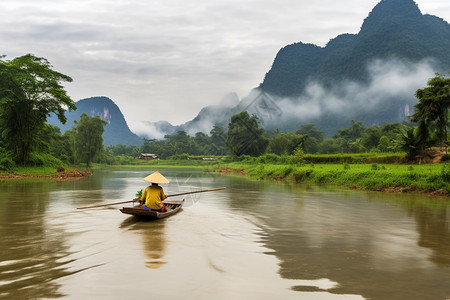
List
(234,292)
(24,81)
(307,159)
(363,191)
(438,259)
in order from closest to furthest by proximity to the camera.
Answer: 1. (234,292)
2. (438,259)
3. (363,191)
4. (24,81)
5. (307,159)


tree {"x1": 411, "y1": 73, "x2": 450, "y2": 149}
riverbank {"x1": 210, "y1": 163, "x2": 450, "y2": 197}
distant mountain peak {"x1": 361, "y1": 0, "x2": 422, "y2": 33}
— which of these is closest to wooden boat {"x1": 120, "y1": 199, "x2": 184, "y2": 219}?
riverbank {"x1": 210, "y1": 163, "x2": 450, "y2": 197}

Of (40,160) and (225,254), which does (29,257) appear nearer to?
(225,254)

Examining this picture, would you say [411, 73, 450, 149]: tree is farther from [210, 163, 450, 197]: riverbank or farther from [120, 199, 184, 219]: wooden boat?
[120, 199, 184, 219]: wooden boat

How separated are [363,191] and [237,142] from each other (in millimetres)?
53367

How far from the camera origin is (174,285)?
5527mm

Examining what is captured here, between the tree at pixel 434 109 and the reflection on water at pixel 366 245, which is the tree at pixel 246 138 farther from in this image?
the reflection on water at pixel 366 245

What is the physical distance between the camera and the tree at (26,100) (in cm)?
3200

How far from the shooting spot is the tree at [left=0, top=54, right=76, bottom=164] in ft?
105

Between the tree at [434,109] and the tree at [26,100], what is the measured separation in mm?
31310

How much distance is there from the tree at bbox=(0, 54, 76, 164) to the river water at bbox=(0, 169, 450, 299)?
22.3 m

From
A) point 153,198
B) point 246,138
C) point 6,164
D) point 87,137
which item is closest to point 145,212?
point 153,198

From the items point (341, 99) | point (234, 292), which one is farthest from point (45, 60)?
point (341, 99)

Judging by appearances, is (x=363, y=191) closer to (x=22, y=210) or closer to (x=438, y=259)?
(x=438, y=259)

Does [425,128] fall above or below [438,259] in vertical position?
above
